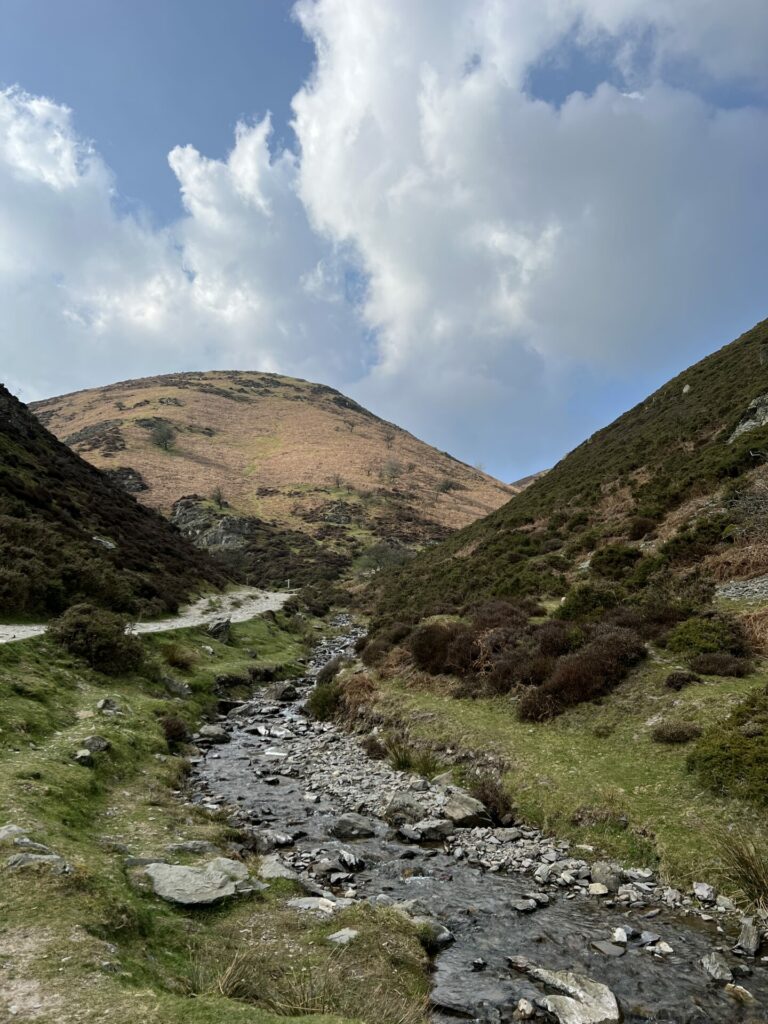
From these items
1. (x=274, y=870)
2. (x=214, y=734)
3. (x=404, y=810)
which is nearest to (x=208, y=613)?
(x=214, y=734)

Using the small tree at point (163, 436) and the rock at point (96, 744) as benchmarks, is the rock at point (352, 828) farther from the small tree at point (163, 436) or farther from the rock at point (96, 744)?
the small tree at point (163, 436)

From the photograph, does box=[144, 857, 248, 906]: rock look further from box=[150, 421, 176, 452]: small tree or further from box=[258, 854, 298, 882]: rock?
box=[150, 421, 176, 452]: small tree

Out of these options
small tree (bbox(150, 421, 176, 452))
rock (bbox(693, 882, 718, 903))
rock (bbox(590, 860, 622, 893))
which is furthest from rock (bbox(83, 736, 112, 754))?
small tree (bbox(150, 421, 176, 452))

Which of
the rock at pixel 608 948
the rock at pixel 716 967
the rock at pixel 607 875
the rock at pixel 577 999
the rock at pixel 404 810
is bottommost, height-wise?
the rock at pixel 716 967

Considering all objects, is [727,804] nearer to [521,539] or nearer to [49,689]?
[49,689]

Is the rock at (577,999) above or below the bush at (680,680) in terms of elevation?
below

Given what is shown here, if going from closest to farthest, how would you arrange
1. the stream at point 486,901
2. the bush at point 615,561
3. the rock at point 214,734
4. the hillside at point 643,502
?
1. the stream at point 486,901
2. the rock at point 214,734
3. the bush at point 615,561
4. the hillside at point 643,502

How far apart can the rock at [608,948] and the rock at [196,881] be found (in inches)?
220

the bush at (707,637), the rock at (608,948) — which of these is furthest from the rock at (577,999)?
the bush at (707,637)

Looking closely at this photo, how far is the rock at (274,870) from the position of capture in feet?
31.4

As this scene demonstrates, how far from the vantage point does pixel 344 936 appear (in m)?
7.74

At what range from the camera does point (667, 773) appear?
1201cm

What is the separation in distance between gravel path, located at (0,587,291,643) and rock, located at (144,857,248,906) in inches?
564

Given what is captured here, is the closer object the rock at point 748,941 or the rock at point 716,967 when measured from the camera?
the rock at point 716,967
